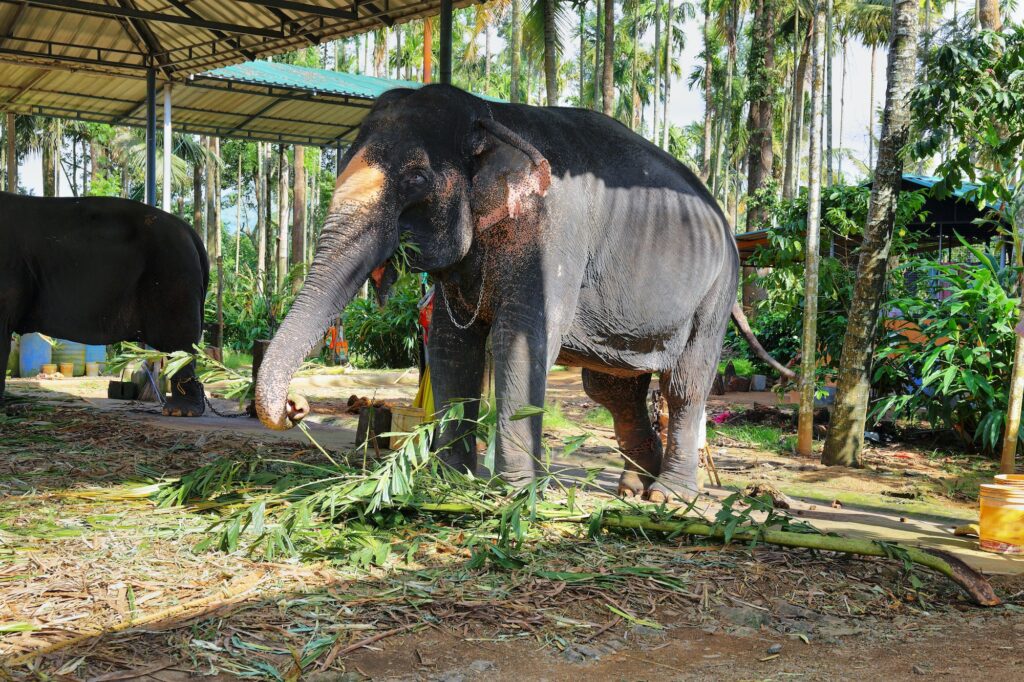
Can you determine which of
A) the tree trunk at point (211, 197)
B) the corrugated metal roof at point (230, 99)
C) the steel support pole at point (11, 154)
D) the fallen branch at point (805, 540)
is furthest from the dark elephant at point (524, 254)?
the tree trunk at point (211, 197)

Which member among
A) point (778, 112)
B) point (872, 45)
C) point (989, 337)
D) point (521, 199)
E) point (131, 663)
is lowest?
point (131, 663)

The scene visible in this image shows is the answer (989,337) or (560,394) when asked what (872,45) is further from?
(989,337)

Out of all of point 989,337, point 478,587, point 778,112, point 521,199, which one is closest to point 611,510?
point 478,587

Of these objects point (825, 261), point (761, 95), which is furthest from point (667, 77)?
point (825, 261)

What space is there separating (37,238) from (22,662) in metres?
6.84

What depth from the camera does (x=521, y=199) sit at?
4871mm

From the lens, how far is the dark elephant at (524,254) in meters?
4.49

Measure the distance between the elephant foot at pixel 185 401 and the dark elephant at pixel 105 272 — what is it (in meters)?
0.27

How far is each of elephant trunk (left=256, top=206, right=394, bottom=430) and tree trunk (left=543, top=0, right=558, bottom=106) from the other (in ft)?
50.9

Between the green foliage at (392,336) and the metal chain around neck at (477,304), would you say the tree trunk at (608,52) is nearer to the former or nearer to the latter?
the green foliage at (392,336)

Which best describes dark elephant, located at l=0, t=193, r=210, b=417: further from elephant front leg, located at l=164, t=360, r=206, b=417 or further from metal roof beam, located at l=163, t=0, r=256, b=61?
metal roof beam, located at l=163, t=0, r=256, b=61

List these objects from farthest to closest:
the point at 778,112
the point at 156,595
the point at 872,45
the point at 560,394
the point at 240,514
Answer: the point at 872,45 → the point at 778,112 → the point at 560,394 → the point at 240,514 → the point at 156,595

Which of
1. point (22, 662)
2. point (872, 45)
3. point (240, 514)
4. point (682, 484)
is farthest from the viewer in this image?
point (872, 45)

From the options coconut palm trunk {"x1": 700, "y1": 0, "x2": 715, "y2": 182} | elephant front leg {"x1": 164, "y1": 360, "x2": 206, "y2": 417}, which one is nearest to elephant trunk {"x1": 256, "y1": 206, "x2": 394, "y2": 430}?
elephant front leg {"x1": 164, "y1": 360, "x2": 206, "y2": 417}
